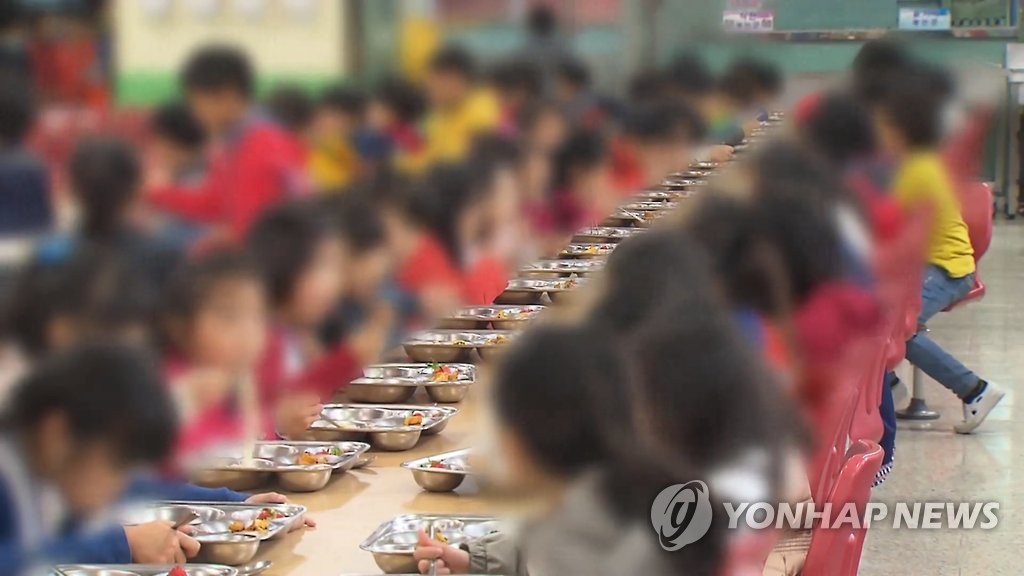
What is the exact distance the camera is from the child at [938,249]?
153 inches

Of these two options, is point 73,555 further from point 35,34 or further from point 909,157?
point 909,157

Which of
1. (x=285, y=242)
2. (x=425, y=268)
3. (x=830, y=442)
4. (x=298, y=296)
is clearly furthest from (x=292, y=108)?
(x=830, y=442)

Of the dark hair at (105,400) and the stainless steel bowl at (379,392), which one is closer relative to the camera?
the dark hair at (105,400)

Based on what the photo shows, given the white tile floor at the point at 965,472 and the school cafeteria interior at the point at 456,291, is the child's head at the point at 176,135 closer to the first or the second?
the school cafeteria interior at the point at 456,291

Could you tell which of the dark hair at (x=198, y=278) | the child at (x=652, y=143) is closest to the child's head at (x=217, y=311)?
the dark hair at (x=198, y=278)

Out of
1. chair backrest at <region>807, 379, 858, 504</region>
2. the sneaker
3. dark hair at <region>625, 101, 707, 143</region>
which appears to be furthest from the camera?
the sneaker

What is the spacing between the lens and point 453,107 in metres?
1.38

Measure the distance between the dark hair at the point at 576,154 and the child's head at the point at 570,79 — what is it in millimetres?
125

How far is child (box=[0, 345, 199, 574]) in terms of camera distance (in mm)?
784

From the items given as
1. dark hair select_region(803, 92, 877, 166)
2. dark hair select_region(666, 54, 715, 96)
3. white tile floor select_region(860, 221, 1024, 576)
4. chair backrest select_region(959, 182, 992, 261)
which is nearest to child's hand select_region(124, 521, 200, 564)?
dark hair select_region(666, 54, 715, 96)

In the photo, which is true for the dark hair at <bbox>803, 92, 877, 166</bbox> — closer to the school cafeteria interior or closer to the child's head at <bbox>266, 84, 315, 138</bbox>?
the school cafeteria interior

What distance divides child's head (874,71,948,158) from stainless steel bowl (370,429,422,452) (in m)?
1.88

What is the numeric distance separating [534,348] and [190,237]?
34cm

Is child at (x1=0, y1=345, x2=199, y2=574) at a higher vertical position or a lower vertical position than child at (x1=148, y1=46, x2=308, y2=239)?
lower
